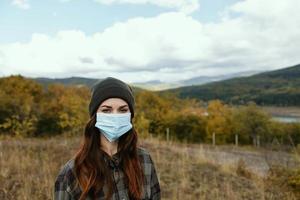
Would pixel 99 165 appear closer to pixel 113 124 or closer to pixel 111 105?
pixel 113 124

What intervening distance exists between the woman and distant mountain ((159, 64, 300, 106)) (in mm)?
94042

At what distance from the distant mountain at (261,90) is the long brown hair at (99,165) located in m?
94.1

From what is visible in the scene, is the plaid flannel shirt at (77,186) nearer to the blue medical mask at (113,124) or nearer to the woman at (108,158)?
the woman at (108,158)

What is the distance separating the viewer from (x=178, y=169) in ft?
25.9

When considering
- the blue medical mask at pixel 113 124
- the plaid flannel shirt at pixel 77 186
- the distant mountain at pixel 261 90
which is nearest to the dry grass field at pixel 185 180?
the plaid flannel shirt at pixel 77 186

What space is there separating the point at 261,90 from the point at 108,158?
485 feet

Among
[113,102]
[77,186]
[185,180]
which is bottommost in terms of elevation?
[185,180]

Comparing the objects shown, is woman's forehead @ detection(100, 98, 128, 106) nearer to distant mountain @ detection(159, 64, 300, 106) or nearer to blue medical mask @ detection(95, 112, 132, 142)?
blue medical mask @ detection(95, 112, 132, 142)

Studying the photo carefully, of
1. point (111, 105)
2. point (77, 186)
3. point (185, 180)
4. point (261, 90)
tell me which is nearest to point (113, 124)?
point (111, 105)

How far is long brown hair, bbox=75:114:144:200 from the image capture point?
6.72 feet

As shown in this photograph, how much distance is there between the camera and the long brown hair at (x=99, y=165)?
205 centimetres

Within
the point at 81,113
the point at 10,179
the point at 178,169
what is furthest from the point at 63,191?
the point at 81,113

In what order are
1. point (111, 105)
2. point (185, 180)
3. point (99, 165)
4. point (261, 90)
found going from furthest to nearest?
point (261, 90), point (185, 180), point (111, 105), point (99, 165)

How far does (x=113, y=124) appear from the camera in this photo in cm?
207
